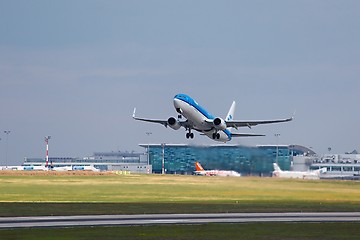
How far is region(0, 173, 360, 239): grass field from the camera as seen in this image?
49875mm

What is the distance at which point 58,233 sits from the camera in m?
49.6

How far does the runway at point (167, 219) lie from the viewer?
55.4 metres

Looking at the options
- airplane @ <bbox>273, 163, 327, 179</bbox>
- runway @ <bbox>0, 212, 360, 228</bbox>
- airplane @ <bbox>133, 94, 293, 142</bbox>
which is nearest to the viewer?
runway @ <bbox>0, 212, 360, 228</bbox>

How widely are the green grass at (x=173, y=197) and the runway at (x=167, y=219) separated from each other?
14.3 ft

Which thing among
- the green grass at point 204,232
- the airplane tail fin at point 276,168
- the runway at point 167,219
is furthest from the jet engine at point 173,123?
the green grass at point 204,232

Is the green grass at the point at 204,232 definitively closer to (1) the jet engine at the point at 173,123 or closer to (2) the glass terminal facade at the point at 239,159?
(1) the jet engine at the point at 173,123

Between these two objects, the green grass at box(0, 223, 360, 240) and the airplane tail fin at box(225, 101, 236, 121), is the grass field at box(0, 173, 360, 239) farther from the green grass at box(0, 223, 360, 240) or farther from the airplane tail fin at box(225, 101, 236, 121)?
the airplane tail fin at box(225, 101, 236, 121)

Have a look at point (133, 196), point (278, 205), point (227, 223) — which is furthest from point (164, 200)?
point (227, 223)

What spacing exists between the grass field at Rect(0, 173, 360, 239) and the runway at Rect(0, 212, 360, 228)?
A: 308 cm

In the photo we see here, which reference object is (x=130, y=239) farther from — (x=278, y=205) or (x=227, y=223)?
(x=278, y=205)

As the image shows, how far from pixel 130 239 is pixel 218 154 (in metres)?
68.6

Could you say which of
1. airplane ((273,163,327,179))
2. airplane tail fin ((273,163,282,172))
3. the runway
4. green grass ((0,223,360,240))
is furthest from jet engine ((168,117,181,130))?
green grass ((0,223,360,240))

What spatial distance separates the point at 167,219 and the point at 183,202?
68.9 feet

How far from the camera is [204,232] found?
166ft
